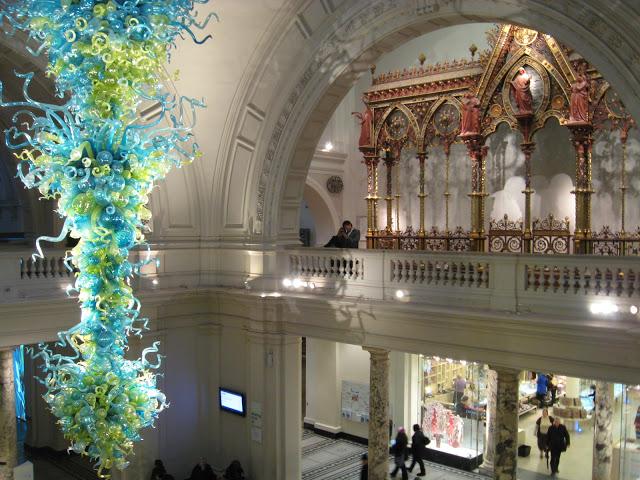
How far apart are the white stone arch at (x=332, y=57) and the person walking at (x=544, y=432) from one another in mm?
6586

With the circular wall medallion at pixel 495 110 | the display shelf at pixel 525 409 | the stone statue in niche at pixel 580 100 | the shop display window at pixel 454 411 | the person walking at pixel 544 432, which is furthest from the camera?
the display shelf at pixel 525 409

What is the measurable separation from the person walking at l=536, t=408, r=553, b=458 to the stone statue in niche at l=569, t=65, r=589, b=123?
598cm

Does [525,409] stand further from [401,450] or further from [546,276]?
[546,276]

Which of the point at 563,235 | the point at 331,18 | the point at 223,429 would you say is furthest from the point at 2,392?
the point at 563,235

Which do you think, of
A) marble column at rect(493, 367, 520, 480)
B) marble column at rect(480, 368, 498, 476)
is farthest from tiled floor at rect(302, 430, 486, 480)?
marble column at rect(493, 367, 520, 480)

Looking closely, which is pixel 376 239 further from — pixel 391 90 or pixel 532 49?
pixel 532 49

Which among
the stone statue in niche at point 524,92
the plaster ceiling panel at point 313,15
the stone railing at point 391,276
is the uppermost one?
the plaster ceiling panel at point 313,15

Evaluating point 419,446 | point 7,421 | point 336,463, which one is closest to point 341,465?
point 336,463

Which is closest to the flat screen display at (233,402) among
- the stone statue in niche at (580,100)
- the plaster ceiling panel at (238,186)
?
the plaster ceiling panel at (238,186)

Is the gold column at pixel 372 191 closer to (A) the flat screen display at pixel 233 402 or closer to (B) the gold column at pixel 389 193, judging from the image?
(B) the gold column at pixel 389 193

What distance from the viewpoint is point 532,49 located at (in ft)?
40.3

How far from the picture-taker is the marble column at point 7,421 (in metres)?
10.7

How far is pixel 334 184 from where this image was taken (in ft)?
58.5

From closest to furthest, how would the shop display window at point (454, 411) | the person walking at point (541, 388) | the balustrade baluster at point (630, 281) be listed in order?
the balustrade baluster at point (630, 281)
the shop display window at point (454, 411)
the person walking at point (541, 388)
